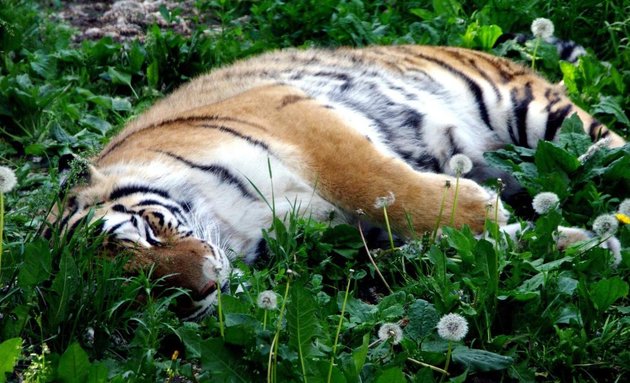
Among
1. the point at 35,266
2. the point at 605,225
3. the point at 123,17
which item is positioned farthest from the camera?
the point at 123,17

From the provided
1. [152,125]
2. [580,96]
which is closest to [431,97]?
[580,96]

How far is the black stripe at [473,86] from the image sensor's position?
4789mm

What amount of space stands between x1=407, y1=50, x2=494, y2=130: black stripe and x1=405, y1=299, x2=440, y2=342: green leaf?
6.29 feet

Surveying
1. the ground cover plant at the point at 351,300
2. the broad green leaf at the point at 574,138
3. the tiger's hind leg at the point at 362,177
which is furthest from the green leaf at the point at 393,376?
the broad green leaf at the point at 574,138

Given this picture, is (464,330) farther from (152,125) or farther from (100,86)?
(100,86)

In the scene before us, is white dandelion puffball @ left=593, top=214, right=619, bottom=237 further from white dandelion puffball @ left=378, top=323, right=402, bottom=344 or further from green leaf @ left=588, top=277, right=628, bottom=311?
white dandelion puffball @ left=378, top=323, right=402, bottom=344

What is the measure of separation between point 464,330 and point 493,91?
7.93 ft

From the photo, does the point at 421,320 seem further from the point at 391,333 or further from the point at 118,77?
the point at 118,77

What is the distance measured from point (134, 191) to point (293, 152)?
0.64m

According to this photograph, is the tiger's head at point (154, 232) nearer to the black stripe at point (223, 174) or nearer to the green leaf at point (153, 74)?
the black stripe at point (223, 174)

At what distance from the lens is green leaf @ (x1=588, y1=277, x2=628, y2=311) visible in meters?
3.03

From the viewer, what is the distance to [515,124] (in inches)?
188

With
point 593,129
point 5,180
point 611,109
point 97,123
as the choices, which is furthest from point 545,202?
point 97,123

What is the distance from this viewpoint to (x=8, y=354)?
8.50 ft
